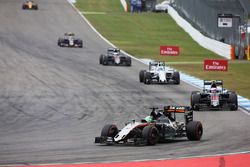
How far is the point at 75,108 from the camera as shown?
2800 cm

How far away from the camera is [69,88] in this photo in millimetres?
34312

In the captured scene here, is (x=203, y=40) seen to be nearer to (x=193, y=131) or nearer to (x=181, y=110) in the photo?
(x=181, y=110)

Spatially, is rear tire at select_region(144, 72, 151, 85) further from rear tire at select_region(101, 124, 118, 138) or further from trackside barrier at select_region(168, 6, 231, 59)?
trackside barrier at select_region(168, 6, 231, 59)

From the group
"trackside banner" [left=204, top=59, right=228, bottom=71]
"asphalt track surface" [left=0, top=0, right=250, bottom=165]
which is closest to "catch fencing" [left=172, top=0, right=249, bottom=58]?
"asphalt track surface" [left=0, top=0, right=250, bottom=165]

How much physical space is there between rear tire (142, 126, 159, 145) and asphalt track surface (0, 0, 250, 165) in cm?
21

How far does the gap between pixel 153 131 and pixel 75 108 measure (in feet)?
30.4

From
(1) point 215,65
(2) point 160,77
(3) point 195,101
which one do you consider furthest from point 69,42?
(3) point 195,101

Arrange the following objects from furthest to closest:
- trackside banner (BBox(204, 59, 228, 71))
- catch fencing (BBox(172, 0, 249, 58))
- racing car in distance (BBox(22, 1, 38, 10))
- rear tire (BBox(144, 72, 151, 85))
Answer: racing car in distance (BBox(22, 1, 38, 10)) → catch fencing (BBox(172, 0, 249, 58)) → trackside banner (BBox(204, 59, 228, 71)) → rear tire (BBox(144, 72, 151, 85))

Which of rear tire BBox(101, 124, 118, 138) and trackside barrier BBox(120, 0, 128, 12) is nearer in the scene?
rear tire BBox(101, 124, 118, 138)

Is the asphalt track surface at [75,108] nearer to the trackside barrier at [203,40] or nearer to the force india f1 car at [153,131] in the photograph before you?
the force india f1 car at [153,131]

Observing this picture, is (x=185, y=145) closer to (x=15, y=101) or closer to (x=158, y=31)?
(x=15, y=101)

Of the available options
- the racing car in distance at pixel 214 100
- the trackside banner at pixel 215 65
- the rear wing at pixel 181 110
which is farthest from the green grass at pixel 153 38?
the rear wing at pixel 181 110

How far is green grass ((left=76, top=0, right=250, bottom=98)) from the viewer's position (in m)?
43.1

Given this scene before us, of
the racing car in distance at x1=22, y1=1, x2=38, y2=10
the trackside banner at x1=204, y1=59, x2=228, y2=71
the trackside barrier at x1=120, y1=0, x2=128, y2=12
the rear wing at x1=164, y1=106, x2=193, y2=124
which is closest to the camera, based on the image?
the rear wing at x1=164, y1=106, x2=193, y2=124
